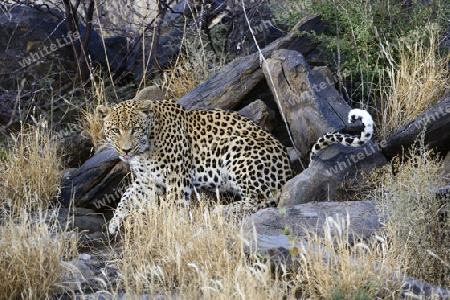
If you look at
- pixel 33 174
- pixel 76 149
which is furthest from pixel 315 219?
pixel 76 149

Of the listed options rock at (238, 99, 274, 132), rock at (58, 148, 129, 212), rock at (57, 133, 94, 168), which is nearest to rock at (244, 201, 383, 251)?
rock at (238, 99, 274, 132)

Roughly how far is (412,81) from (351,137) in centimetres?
206

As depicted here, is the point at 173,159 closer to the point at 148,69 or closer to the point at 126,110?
the point at 126,110

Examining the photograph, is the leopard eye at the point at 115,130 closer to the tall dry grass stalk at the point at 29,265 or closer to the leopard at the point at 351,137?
the leopard at the point at 351,137

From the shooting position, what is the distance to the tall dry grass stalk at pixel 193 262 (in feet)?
17.0

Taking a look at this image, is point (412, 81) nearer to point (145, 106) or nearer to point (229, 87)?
point (229, 87)

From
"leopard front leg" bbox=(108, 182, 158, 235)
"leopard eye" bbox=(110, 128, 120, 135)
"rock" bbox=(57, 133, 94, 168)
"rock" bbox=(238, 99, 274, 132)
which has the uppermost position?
"leopard eye" bbox=(110, 128, 120, 135)

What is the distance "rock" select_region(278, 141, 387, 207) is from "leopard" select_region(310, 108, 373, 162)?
0.26 ft

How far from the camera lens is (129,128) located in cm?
841

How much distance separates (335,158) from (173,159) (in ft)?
5.96

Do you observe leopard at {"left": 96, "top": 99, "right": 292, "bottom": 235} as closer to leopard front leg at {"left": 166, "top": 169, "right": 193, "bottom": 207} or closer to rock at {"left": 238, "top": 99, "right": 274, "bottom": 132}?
leopard front leg at {"left": 166, "top": 169, "right": 193, "bottom": 207}

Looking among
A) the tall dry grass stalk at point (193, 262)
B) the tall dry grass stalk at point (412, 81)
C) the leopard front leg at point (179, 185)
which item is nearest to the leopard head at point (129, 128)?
the leopard front leg at point (179, 185)

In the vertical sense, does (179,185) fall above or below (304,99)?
below

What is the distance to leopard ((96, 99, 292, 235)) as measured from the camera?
27.9 feet
